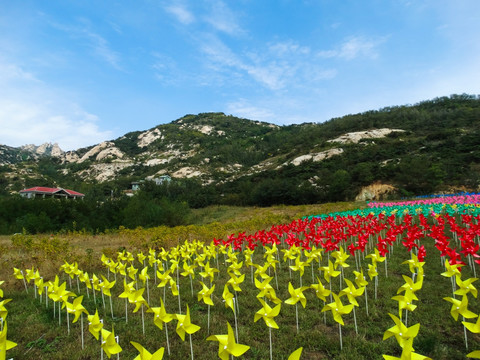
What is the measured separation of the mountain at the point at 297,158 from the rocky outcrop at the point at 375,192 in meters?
0.69

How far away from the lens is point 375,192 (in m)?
30.4

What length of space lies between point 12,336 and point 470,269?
9.86 metres

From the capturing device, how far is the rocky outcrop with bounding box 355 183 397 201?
29131mm

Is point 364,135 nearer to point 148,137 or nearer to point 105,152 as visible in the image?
point 148,137

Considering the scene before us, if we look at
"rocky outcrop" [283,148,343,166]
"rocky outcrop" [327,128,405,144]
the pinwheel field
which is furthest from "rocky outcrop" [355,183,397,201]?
"rocky outcrop" [327,128,405,144]

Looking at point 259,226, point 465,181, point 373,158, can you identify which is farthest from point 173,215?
point 373,158

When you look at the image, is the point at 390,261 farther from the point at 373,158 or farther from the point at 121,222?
the point at 373,158

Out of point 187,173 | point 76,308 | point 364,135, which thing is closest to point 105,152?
point 187,173

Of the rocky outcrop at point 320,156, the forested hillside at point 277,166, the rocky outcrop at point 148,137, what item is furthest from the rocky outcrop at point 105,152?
the rocky outcrop at point 320,156

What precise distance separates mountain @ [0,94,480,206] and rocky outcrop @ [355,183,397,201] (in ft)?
Result: 2.27

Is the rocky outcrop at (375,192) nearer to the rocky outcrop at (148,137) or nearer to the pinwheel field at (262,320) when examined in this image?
the pinwheel field at (262,320)

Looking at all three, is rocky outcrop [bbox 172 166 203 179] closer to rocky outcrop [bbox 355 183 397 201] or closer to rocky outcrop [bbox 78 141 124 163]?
rocky outcrop [bbox 78 141 124 163]

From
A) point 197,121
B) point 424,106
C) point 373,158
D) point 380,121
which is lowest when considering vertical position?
point 373,158

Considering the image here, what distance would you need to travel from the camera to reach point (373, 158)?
139ft
